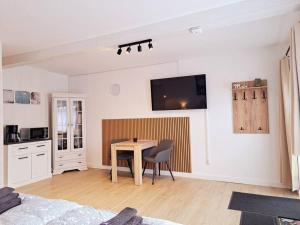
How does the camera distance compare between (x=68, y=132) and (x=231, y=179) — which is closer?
(x=231, y=179)

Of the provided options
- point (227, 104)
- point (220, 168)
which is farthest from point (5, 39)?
point (220, 168)

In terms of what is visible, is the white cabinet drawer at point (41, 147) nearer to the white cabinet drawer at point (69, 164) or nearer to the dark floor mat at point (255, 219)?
the white cabinet drawer at point (69, 164)

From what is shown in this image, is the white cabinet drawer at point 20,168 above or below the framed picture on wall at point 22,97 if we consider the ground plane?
below

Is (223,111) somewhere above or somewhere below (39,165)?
above

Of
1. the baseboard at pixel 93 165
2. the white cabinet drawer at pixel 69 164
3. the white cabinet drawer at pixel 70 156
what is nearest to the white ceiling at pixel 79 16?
the white cabinet drawer at pixel 70 156

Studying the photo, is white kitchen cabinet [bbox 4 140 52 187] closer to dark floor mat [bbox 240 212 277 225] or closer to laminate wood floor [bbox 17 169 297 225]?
laminate wood floor [bbox 17 169 297 225]

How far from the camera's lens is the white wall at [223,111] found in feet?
12.5

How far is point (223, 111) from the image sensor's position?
4184 mm

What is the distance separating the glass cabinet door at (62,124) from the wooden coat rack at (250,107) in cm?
373

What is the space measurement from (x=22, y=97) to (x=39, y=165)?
58.7 inches

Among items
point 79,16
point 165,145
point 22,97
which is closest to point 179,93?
point 165,145

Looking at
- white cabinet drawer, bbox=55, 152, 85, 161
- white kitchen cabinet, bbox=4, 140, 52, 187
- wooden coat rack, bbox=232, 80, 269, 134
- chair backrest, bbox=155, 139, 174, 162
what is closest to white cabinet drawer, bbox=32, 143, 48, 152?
white kitchen cabinet, bbox=4, 140, 52, 187

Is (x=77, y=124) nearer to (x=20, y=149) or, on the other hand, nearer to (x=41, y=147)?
(x=41, y=147)

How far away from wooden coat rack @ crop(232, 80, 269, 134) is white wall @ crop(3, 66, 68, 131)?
4156mm
